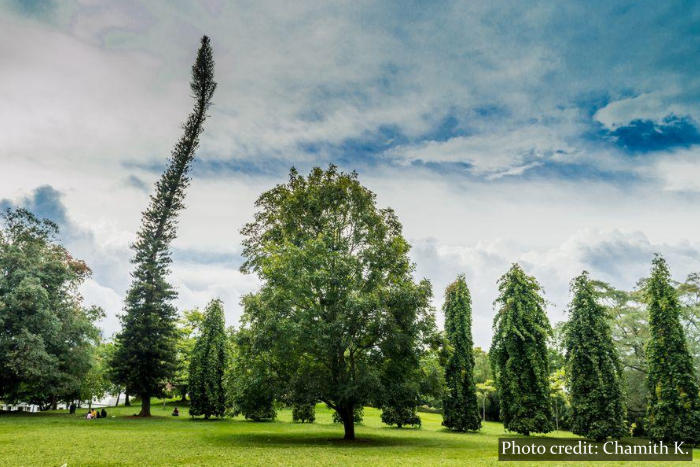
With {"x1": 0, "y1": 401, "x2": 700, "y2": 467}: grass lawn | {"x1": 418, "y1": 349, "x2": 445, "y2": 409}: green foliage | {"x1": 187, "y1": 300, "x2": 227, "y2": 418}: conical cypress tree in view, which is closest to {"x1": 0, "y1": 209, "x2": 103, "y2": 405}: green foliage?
{"x1": 187, "y1": 300, "x2": 227, "y2": 418}: conical cypress tree

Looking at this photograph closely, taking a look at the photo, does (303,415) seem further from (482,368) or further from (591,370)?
(482,368)

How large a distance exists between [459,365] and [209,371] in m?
20.6

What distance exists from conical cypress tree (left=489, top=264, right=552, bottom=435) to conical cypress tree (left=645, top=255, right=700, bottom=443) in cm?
535

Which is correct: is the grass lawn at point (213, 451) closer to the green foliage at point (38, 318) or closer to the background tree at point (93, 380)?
the green foliage at point (38, 318)

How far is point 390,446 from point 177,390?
39877 millimetres

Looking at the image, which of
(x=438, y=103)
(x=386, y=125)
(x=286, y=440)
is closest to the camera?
(x=286, y=440)

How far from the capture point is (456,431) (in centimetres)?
2923

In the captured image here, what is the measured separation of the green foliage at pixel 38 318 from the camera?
2892 cm

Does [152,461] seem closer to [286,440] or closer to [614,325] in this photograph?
[286,440]

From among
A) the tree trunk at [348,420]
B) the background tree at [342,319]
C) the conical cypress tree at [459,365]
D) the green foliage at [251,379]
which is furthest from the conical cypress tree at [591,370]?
the green foliage at [251,379]

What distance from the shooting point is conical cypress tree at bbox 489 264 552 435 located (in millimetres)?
25078

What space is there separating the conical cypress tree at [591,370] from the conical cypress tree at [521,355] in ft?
7.90

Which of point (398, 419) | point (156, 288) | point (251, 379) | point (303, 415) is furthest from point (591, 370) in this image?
point (156, 288)

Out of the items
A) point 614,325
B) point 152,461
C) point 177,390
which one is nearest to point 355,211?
point 152,461
